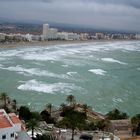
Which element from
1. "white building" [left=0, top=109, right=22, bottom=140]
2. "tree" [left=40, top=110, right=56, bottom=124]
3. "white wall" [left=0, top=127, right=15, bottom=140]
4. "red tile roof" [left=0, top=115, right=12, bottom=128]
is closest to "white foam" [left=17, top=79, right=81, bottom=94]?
"tree" [left=40, top=110, right=56, bottom=124]

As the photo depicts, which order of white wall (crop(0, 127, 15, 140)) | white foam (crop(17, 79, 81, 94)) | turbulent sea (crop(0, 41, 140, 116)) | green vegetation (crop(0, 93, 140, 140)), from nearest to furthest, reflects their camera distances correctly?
white wall (crop(0, 127, 15, 140)) → green vegetation (crop(0, 93, 140, 140)) → turbulent sea (crop(0, 41, 140, 116)) → white foam (crop(17, 79, 81, 94))

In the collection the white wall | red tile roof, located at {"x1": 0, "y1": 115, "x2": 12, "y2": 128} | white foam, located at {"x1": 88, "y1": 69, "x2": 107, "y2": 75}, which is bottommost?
white foam, located at {"x1": 88, "y1": 69, "x2": 107, "y2": 75}

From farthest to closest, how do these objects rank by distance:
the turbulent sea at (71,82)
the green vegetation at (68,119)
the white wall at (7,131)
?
1. the turbulent sea at (71,82)
2. the green vegetation at (68,119)
3. the white wall at (7,131)

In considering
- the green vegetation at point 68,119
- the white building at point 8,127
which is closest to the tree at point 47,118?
the green vegetation at point 68,119

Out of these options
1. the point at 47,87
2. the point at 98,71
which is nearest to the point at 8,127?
the point at 47,87

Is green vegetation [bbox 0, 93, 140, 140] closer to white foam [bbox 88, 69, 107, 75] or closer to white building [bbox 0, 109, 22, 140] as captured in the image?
white building [bbox 0, 109, 22, 140]

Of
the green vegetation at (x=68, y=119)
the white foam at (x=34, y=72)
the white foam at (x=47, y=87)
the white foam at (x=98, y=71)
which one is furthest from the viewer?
the white foam at (x=98, y=71)

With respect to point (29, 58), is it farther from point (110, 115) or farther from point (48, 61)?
point (110, 115)

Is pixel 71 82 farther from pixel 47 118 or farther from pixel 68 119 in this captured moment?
pixel 68 119

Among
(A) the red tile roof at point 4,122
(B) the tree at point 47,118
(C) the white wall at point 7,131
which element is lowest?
(B) the tree at point 47,118

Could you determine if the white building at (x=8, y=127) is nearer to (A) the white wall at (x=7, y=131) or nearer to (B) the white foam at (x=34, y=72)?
(A) the white wall at (x=7, y=131)
